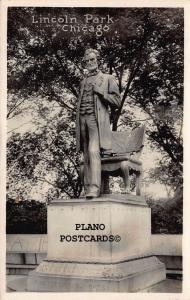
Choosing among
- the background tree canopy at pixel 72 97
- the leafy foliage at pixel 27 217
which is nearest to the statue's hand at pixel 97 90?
the background tree canopy at pixel 72 97

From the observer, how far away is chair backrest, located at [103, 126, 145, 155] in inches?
364

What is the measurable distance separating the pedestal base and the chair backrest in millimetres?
1944

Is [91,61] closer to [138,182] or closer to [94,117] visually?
[94,117]

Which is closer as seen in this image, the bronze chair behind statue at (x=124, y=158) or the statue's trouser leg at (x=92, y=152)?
the statue's trouser leg at (x=92, y=152)

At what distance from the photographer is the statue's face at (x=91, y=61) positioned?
838 centimetres

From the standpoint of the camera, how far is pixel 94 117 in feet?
27.8

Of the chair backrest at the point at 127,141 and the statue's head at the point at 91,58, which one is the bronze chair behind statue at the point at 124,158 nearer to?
the chair backrest at the point at 127,141

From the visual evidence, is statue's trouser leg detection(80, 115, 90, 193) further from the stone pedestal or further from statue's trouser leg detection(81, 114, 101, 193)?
the stone pedestal

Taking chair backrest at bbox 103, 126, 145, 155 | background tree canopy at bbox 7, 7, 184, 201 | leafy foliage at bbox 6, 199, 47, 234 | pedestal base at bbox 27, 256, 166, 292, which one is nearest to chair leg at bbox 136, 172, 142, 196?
chair backrest at bbox 103, 126, 145, 155

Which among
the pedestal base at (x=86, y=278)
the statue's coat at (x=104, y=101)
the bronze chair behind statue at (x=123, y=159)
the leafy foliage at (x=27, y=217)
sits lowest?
the pedestal base at (x=86, y=278)

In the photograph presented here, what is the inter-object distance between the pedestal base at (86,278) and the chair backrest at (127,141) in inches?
76.5

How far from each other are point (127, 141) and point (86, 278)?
2.67 m
